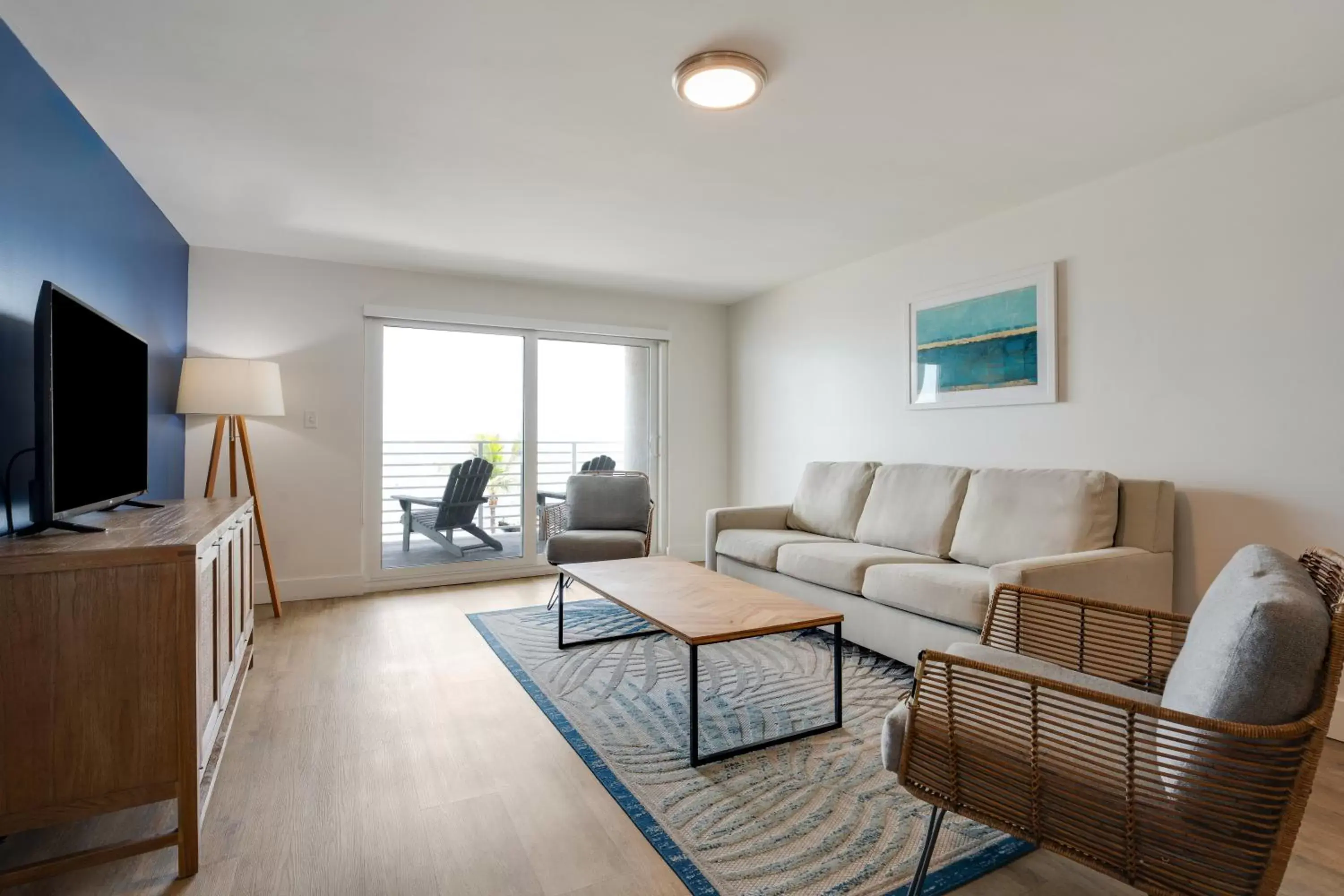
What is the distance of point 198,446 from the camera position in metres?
4.03

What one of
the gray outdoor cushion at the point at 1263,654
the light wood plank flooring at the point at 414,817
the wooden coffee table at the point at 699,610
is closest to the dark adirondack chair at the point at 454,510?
the wooden coffee table at the point at 699,610

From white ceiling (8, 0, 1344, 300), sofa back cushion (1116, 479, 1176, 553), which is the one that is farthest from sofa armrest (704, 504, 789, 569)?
sofa back cushion (1116, 479, 1176, 553)

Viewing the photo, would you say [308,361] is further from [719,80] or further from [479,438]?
[719,80]

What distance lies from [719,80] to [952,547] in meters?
2.39

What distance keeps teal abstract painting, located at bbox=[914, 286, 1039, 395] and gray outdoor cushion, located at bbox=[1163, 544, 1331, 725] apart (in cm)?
233

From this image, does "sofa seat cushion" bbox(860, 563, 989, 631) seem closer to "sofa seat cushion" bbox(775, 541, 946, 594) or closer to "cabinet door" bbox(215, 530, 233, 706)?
"sofa seat cushion" bbox(775, 541, 946, 594)

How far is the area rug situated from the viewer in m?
1.62

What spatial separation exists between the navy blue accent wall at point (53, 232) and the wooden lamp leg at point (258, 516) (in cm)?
54

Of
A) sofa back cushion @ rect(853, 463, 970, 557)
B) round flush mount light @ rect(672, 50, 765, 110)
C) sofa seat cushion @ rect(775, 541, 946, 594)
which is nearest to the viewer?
round flush mount light @ rect(672, 50, 765, 110)

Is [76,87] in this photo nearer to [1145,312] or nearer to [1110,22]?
[1110,22]

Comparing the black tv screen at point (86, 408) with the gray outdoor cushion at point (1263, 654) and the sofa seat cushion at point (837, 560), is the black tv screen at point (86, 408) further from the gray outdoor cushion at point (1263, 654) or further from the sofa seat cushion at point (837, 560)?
the sofa seat cushion at point (837, 560)

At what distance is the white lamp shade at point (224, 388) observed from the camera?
358 centimetres

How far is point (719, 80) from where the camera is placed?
7.05 feet

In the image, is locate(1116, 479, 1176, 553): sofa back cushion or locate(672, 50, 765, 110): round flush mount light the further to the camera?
locate(1116, 479, 1176, 553): sofa back cushion
